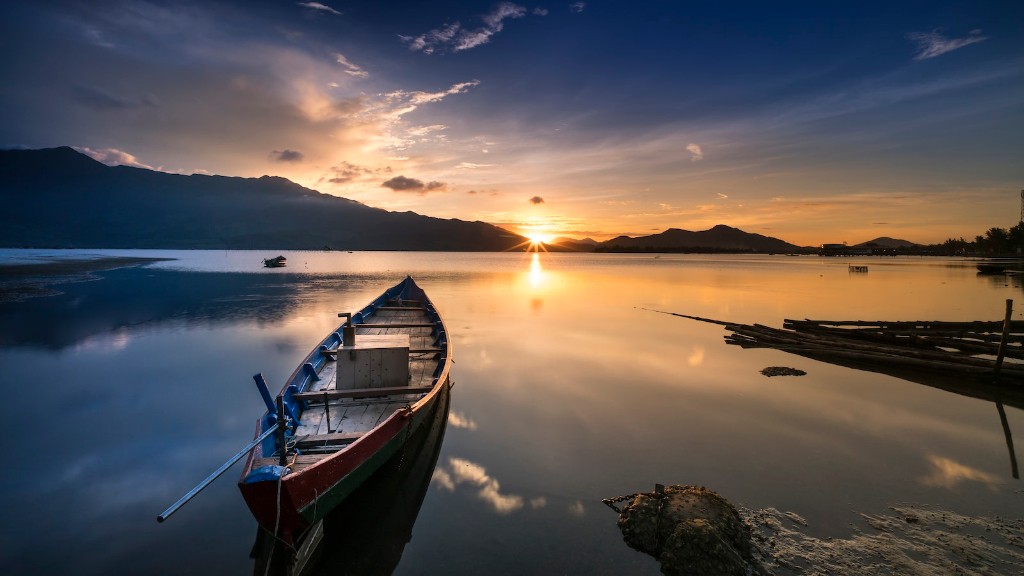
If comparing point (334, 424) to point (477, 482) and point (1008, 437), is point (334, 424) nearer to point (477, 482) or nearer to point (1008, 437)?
point (477, 482)

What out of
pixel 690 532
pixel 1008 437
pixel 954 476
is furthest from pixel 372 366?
pixel 1008 437

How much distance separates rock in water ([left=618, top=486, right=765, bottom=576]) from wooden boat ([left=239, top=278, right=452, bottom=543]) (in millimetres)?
4994

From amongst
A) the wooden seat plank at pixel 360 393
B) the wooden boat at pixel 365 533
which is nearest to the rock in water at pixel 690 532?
the wooden boat at pixel 365 533

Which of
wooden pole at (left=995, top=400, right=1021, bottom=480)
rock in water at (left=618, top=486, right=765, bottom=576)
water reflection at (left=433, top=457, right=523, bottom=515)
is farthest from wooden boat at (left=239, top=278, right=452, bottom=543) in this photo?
wooden pole at (left=995, top=400, right=1021, bottom=480)

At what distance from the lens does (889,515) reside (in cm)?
898

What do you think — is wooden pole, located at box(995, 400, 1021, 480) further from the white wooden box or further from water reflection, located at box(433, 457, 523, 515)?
the white wooden box

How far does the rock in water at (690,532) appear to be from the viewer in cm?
725

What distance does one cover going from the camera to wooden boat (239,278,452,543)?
6785mm

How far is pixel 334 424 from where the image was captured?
10758 millimetres

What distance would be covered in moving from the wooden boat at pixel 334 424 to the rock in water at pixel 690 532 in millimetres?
4994

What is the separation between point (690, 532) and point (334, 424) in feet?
25.5

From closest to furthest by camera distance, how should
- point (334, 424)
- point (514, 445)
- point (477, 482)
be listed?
1. point (334, 424)
2. point (477, 482)
3. point (514, 445)

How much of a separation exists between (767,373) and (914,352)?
650 cm

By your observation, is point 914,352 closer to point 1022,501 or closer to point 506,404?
point 1022,501
